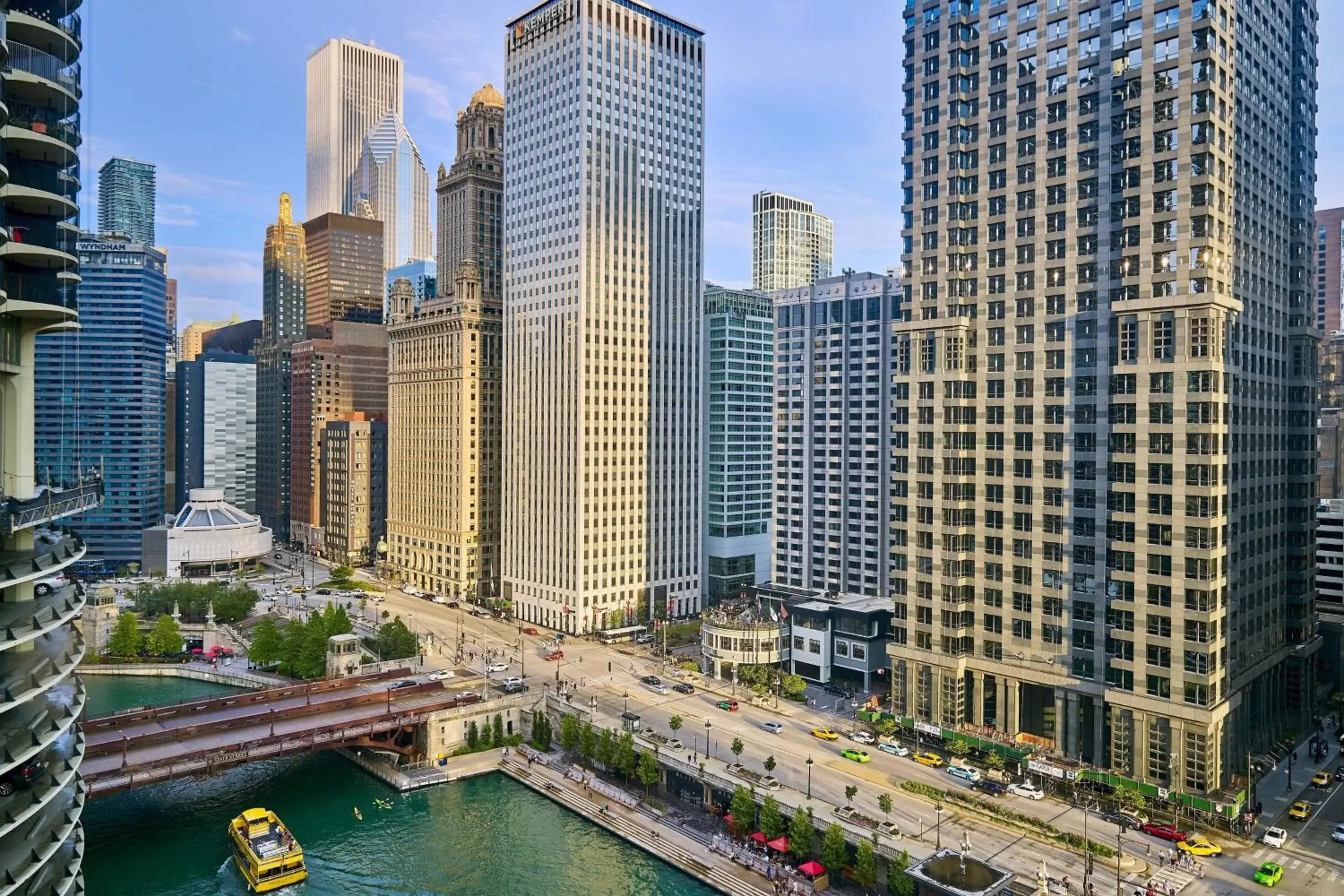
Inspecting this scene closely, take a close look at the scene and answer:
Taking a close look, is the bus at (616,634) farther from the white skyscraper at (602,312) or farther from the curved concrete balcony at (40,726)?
the curved concrete balcony at (40,726)

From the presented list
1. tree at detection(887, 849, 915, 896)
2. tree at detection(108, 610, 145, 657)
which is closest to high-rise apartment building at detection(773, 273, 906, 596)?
tree at detection(887, 849, 915, 896)

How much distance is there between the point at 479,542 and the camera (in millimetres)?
193125

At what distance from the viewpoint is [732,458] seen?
Answer: 185 meters

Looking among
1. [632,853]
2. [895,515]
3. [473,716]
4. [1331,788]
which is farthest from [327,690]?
[1331,788]

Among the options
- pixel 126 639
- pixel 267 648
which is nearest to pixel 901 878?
pixel 267 648

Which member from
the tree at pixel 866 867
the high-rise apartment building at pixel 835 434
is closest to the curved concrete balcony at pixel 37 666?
the tree at pixel 866 867

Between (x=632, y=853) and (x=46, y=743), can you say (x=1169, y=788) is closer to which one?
(x=632, y=853)

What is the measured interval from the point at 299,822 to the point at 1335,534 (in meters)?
141

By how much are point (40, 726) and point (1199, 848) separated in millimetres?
82930

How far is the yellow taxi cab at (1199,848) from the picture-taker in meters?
77.5

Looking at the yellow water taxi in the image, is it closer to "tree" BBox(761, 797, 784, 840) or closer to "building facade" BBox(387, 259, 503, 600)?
"tree" BBox(761, 797, 784, 840)

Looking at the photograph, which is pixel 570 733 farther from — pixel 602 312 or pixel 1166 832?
pixel 602 312

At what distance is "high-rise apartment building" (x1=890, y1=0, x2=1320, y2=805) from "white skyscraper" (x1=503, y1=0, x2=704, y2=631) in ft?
218

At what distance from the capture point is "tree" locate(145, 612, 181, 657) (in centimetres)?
14712
